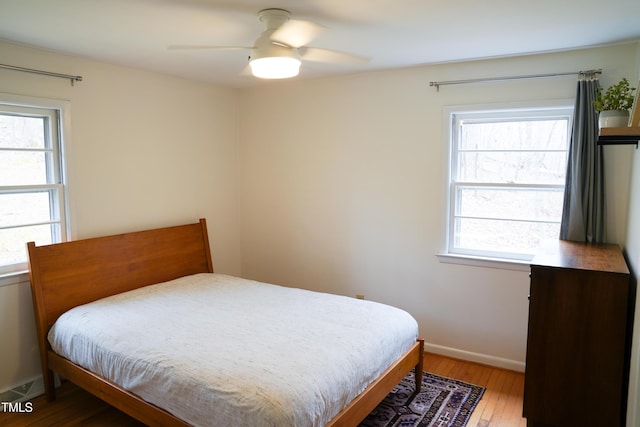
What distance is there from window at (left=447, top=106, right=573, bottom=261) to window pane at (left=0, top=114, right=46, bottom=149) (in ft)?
10.4

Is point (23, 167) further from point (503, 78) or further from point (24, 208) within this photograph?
point (503, 78)

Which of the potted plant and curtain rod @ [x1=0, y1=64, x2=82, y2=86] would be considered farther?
curtain rod @ [x1=0, y1=64, x2=82, y2=86]

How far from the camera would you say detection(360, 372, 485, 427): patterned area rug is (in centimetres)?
272

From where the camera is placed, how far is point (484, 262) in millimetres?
3471

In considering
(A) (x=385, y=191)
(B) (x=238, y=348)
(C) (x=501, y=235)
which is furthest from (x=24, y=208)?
(C) (x=501, y=235)

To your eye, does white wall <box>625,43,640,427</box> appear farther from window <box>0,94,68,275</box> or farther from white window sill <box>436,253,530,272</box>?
window <box>0,94,68,275</box>

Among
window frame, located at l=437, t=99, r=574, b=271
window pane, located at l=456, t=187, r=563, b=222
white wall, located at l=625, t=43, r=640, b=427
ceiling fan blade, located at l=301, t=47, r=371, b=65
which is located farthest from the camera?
window pane, located at l=456, t=187, r=563, b=222

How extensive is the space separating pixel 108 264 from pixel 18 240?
0.61 m

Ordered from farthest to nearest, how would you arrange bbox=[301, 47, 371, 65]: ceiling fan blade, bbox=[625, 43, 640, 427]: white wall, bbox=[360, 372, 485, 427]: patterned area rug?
bbox=[360, 372, 485, 427]: patterned area rug < bbox=[301, 47, 371, 65]: ceiling fan blade < bbox=[625, 43, 640, 427]: white wall

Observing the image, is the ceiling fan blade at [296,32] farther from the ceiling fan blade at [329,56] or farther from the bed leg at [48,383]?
the bed leg at [48,383]

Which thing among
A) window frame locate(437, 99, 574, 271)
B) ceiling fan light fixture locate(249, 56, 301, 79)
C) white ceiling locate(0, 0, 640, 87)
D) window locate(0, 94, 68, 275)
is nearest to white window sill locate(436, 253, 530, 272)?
window frame locate(437, 99, 574, 271)

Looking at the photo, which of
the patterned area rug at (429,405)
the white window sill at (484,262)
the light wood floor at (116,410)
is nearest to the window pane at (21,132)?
the light wood floor at (116,410)

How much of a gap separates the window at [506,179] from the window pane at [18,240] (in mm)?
3177

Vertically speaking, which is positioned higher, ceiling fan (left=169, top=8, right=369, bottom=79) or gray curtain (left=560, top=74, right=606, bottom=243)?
ceiling fan (left=169, top=8, right=369, bottom=79)
